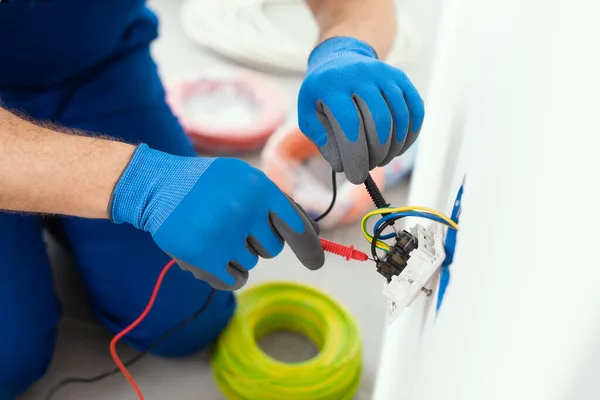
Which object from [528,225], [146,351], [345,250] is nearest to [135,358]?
[146,351]

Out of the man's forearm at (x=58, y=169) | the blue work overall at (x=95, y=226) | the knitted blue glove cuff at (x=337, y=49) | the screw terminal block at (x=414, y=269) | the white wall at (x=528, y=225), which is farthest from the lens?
the blue work overall at (x=95, y=226)

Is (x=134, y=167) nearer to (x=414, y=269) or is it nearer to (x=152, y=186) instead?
(x=152, y=186)

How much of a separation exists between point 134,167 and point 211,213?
0.13 m

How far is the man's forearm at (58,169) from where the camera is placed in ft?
2.38

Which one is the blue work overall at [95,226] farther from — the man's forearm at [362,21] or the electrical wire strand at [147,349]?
the man's forearm at [362,21]

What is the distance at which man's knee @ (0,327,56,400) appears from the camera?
1.05m

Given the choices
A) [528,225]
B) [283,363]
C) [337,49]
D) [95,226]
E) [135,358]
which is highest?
[528,225]

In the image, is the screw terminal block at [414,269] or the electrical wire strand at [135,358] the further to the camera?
the electrical wire strand at [135,358]

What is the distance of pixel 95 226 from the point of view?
3.73 feet

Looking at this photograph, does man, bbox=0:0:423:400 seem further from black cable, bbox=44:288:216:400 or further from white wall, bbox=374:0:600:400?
white wall, bbox=374:0:600:400

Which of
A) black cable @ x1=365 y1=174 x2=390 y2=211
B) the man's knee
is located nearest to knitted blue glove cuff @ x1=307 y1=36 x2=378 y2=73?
black cable @ x1=365 y1=174 x2=390 y2=211

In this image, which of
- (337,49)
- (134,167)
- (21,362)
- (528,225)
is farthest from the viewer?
(21,362)

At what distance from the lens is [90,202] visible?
0.73m

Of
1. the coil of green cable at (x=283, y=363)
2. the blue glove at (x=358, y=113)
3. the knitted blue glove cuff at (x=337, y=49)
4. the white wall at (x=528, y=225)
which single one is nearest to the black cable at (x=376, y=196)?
the blue glove at (x=358, y=113)
